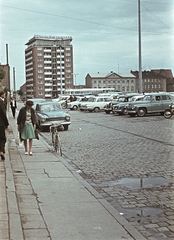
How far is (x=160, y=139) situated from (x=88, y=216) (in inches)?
434

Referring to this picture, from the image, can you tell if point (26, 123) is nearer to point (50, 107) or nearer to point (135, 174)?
point (135, 174)

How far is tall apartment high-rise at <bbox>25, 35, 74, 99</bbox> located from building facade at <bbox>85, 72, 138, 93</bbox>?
16.5m

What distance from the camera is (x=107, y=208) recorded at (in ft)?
20.4

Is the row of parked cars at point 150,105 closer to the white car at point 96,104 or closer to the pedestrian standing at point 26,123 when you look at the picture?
the white car at point 96,104

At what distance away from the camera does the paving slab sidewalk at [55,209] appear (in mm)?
4961

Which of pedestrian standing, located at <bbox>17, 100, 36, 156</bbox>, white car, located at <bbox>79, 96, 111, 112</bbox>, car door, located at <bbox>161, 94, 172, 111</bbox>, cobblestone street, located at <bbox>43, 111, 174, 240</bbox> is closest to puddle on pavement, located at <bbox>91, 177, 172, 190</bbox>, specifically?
cobblestone street, located at <bbox>43, 111, 174, 240</bbox>

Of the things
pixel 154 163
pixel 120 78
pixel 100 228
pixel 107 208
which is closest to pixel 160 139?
pixel 154 163

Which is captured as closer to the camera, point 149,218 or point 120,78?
point 149,218

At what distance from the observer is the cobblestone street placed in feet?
19.3

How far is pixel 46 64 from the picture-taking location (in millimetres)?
136375

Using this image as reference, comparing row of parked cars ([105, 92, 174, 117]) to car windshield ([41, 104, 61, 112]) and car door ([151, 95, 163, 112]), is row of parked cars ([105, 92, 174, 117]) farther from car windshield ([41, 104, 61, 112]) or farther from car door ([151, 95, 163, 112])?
car windshield ([41, 104, 61, 112])

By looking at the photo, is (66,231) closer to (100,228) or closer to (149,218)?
(100,228)

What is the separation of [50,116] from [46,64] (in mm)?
116266

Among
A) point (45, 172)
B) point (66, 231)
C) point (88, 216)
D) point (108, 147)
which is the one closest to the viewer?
point (66, 231)
